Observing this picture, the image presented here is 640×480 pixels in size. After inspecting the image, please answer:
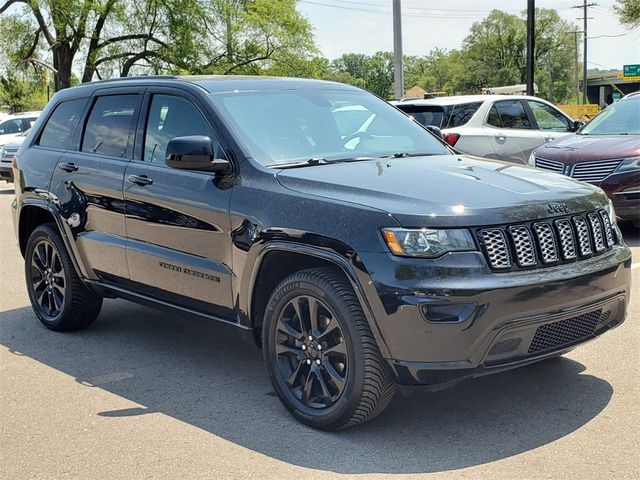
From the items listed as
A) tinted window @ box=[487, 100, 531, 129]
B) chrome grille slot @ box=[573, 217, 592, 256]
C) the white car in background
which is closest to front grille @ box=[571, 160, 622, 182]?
tinted window @ box=[487, 100, 531, 129]

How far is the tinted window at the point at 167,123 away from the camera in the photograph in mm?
5024

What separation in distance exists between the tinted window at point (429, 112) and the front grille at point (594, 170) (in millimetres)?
2514

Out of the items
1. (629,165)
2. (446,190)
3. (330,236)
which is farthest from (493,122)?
(330,236)

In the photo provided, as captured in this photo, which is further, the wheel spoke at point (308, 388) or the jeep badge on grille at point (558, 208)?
the wheel spoke at point (308, 388)

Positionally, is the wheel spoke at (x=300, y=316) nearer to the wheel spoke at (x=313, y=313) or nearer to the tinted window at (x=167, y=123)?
the wheel spoke at (x=313, y=313)

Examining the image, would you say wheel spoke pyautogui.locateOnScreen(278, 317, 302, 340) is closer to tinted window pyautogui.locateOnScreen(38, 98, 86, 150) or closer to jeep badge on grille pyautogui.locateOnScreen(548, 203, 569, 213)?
jeep badge on grille pyautogui.locateOnScreen(548, 203, 569, 213)

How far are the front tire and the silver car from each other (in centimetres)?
742

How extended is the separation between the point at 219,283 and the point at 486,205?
1596 millimetres

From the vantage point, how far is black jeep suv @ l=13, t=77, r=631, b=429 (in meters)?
3.75

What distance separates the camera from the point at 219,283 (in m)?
4.65

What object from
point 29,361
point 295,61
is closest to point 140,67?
point 295,61

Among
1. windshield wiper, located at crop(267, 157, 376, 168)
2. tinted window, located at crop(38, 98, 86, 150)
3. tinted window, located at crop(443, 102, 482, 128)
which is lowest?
tinted window, located at crop(443, 102, 482, 128)

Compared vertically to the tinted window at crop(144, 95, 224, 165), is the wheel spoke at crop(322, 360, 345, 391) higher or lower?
lower

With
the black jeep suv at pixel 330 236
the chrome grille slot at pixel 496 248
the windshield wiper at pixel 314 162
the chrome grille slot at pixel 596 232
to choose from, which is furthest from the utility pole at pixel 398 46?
the chrome grille slot at pixel 496 248
